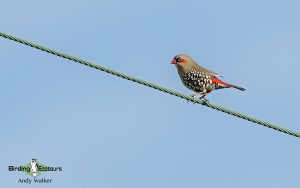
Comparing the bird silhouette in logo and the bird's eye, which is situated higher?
the bird's eye

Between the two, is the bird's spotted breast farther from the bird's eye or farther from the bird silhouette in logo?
the bird silhouette in logo

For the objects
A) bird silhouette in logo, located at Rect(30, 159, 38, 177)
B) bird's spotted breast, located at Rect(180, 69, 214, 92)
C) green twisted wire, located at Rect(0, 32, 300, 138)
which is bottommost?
green twisted wire, located at Rect(0, 32, 300, 138)

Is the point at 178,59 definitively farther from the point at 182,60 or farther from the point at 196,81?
the point at 196,81

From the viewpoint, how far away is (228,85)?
54.1ft

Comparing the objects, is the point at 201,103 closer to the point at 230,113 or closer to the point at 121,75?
→ the point at 230,113

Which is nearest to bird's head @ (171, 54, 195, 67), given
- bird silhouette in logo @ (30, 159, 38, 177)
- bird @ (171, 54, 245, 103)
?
bird @ (171, 54, 245, 103)

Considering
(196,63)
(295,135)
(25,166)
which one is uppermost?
(196,63)

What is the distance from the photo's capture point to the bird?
16578 millimetres

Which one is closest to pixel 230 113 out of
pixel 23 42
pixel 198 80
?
pixel 23 42

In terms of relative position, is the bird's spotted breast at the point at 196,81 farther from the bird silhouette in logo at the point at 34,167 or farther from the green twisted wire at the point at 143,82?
the bird silhouette in logo at the point at 34,167

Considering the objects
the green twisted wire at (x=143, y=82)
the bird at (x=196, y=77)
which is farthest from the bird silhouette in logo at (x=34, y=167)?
the green twisted wire at (x=143, y=82)

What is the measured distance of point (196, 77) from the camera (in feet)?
55.2

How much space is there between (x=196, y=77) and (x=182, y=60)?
0.62 meters

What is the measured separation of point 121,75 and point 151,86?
1.83 ft
